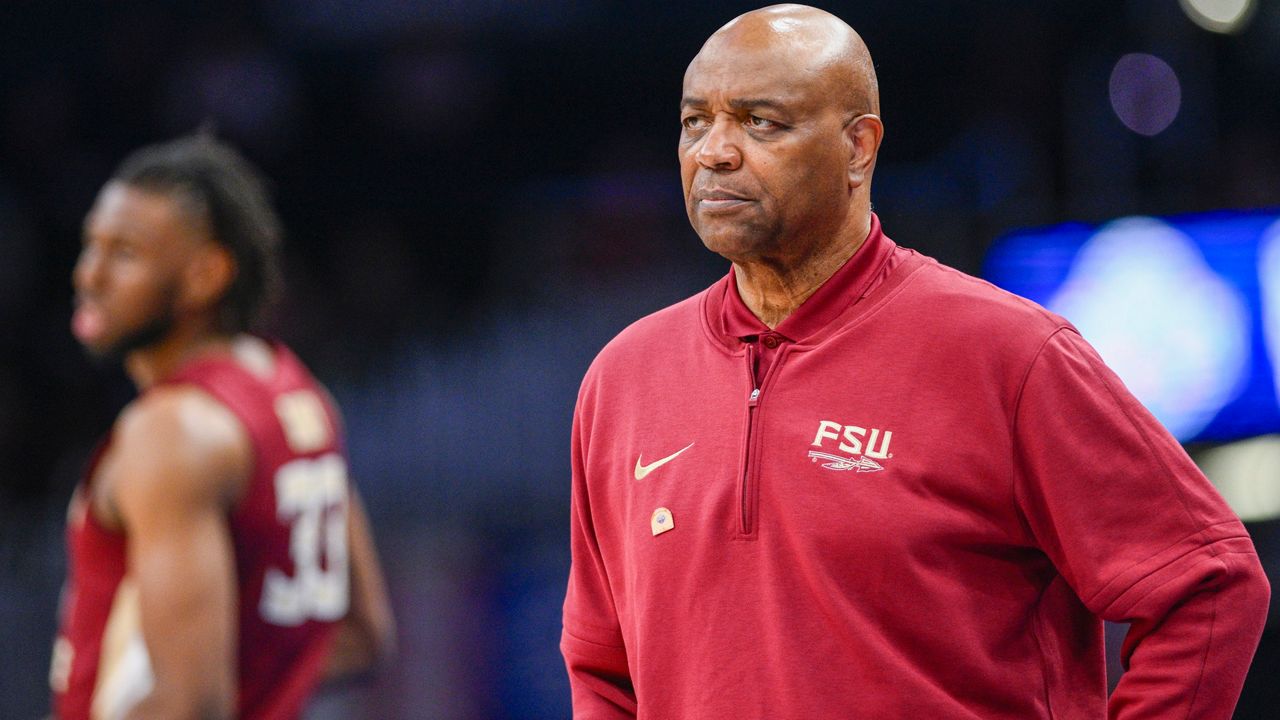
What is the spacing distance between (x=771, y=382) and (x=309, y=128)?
361 inches

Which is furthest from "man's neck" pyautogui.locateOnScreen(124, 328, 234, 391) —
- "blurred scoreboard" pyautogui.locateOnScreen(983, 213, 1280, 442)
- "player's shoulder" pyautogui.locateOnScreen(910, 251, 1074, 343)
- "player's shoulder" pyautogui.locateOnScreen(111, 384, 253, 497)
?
"blurred scoreboard" pyautogui.locateOnScreen(983, 213, 1280, 442)

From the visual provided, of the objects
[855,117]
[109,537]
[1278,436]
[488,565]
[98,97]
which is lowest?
[488,565]

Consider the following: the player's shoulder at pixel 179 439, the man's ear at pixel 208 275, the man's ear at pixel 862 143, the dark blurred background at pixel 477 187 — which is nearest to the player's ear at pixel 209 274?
the man's ear at pixel 208 275

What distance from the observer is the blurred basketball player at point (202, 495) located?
3.09 m

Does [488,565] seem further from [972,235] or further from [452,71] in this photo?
[452,71]

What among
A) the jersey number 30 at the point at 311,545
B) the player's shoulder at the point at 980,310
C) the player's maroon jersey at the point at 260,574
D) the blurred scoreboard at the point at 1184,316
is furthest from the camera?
the blurred scoreboard at the point at 1184,316

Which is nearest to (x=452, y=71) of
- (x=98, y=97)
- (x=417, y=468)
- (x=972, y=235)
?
(x=98, y=97)

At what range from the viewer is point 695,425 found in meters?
2.01

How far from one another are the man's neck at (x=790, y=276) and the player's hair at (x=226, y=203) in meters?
1.98

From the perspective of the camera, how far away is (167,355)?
354cm

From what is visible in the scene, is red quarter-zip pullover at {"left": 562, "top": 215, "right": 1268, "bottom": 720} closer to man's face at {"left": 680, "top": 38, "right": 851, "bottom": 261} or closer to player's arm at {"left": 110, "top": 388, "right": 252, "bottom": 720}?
man's face at {"left": 680, "top": 38, "right": 851, "bottom": 261}

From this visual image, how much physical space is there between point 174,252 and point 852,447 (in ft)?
7.45

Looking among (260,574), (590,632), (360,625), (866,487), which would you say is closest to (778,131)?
(866,487)

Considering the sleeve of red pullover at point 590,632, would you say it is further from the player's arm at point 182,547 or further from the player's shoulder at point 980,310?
the player's arm at point 182,547
